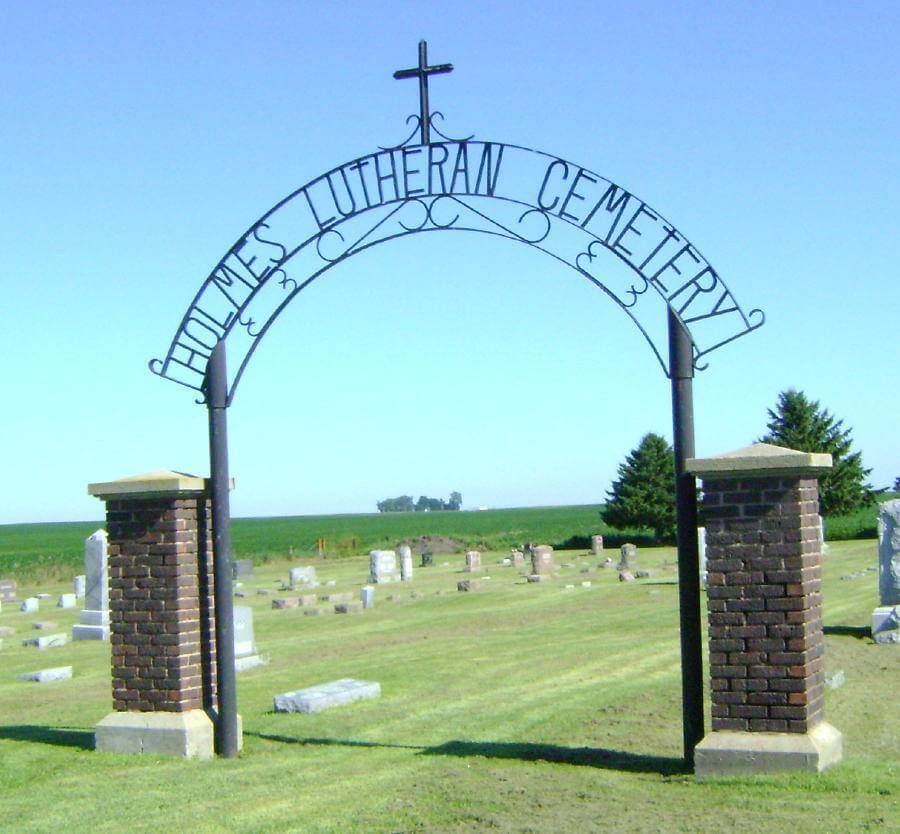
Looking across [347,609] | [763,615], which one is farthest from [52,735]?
[347,609]

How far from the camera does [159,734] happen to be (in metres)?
9.57

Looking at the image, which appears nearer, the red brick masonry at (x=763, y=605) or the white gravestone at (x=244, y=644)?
the red brick masonry at (x=763, y=605)

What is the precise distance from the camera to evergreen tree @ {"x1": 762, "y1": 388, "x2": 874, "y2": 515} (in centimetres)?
5972

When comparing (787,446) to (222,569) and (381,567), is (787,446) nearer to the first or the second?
(381,567)

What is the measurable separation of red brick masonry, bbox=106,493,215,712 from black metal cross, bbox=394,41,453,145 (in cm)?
325

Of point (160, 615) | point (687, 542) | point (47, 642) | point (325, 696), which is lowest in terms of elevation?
point (47, 642)

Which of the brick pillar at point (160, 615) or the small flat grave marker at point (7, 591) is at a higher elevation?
the brick pillar at point (160, 615)

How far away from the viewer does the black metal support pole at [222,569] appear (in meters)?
9.63

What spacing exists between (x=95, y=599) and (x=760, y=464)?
1637cm

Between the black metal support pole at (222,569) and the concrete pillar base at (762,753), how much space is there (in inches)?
140

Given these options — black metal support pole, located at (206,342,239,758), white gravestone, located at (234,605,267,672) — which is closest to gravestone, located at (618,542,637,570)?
white gravestone, located at (234,605,267,672)

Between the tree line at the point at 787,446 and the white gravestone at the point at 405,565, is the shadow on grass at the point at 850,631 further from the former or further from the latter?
the tree line at the point at 787,446

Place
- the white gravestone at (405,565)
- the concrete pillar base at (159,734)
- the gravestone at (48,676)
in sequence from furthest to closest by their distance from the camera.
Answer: the white gravestone at (405,565) → the gravestone at (48,676) → the concrete pillar base at (159,734)

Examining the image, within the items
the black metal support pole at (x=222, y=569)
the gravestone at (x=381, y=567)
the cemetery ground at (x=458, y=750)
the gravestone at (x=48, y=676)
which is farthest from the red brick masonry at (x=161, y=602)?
the gravestone at (x=381, y=567)
